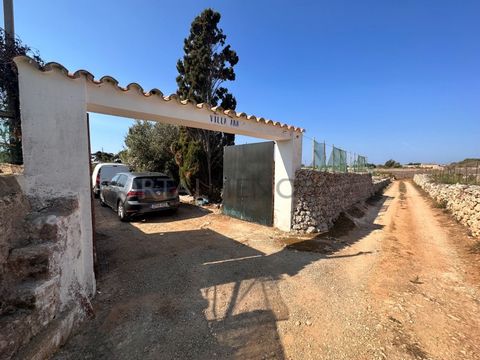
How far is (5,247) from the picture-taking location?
2256 millimetres

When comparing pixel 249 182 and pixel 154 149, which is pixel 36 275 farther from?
pixel 154 149

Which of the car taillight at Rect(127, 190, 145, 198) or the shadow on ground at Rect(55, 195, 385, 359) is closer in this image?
the shadow on ground at Rect(55, 195, 385, 359)

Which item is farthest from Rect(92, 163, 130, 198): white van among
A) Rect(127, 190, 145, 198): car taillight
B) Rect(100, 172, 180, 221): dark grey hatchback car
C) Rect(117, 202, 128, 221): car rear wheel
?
Rect(127, 190, 145, 198): car taillight

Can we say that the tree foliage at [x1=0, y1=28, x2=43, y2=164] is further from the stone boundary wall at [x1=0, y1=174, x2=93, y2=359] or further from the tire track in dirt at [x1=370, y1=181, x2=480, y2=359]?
the tire track in dirt at [x1=370, y1=181, x2=480, y2=359]

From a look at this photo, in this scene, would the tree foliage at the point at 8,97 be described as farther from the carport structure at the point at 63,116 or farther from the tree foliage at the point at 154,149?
the tree foliage at the point at 154,149

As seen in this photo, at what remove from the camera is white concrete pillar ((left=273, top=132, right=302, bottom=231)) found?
6688 millimetres

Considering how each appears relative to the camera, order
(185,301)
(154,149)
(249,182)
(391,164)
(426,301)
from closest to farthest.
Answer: (185,301) < (426,301) < (249,182) < (154,149) < (391,164)

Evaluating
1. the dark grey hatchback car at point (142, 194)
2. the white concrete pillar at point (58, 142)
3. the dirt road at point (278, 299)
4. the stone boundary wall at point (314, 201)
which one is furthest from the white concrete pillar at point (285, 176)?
the white concrete pillar at point (58, 142)

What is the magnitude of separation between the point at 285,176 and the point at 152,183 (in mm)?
4248

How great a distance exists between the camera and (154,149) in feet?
45.4

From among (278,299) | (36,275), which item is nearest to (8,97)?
(36,275)

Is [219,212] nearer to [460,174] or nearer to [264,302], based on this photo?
[264,302]

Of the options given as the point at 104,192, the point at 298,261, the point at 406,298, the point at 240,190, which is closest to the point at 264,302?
the point at 298,261

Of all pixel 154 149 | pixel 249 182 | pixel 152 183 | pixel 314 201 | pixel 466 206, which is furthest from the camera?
pixel 154 149
